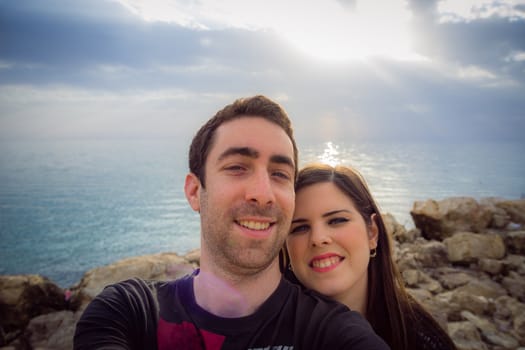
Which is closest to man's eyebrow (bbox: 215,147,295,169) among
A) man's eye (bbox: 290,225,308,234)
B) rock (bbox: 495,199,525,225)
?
man's eye (bbox: 290,225,308,234)

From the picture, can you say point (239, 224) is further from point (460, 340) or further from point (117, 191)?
point (117, 191)

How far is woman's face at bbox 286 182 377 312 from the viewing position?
11.3 feet

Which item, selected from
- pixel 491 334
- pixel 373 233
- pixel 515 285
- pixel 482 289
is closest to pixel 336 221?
pixel 373 233

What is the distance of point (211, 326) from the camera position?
2.51 metres

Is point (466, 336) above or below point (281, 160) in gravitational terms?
below

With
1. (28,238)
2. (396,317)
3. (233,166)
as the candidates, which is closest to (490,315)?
(396,317)

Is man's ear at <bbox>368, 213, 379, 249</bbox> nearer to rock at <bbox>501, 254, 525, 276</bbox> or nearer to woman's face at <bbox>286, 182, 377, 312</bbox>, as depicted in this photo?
woman's face at <bbox>286, 182, 377, 312</bbox>

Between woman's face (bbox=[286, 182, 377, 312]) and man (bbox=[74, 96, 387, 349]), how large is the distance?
0.56m

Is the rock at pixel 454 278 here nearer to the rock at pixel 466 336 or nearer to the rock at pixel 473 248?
the rock at pixel 473 248

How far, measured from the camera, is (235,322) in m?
2.50

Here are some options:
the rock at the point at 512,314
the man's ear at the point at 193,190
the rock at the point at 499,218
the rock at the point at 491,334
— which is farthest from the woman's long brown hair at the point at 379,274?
the rock at the point at 499,218

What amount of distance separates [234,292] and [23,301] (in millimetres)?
7916

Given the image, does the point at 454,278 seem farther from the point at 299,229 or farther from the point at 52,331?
the point at 52,331

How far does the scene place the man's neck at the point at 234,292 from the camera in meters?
2.63
